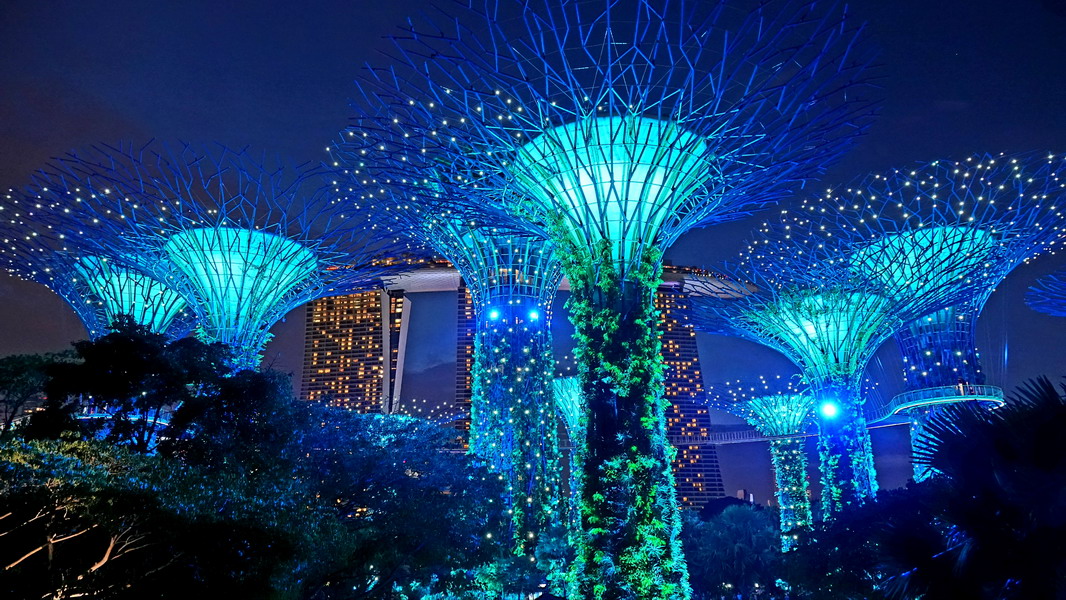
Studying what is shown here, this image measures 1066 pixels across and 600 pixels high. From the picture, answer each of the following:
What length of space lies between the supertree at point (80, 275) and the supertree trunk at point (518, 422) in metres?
10.4

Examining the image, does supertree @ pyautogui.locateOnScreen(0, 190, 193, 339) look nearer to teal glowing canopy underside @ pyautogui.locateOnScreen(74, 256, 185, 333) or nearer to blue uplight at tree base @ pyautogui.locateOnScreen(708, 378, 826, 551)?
teal glowing canopy underside @ pyautogui.locateOnScreen(74, 256, 185, 333)

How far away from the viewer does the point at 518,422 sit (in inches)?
851

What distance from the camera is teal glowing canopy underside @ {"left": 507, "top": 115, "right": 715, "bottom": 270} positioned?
15352 mm

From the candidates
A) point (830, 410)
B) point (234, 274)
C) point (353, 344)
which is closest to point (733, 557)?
point (830, 410)

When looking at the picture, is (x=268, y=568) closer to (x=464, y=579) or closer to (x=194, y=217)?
(x=464, y=579)

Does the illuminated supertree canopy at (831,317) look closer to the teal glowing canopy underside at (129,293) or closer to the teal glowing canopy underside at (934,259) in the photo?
the teal glowing canopy underside at (934,259)

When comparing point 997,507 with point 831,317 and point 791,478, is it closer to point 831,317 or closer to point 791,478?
point 831,317

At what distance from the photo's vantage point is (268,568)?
12148 millimetres

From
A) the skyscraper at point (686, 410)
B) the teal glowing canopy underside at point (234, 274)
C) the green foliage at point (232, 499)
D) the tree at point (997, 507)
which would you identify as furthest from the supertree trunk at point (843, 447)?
the skyscraper at point (686, 410)

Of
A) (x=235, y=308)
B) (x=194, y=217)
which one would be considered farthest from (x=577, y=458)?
(x=194, y=217)

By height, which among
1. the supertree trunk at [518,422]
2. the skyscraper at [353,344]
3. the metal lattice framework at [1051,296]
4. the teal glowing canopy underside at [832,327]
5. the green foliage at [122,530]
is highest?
the skyscraper at [353,344]

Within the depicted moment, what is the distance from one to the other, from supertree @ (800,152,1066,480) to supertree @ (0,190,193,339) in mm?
24102

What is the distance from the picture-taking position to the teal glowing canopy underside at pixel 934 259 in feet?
85.7

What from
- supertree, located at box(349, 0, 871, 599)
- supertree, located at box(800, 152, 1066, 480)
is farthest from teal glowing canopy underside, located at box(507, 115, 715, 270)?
supertree, located at box(800, 152, 1066, 480)
